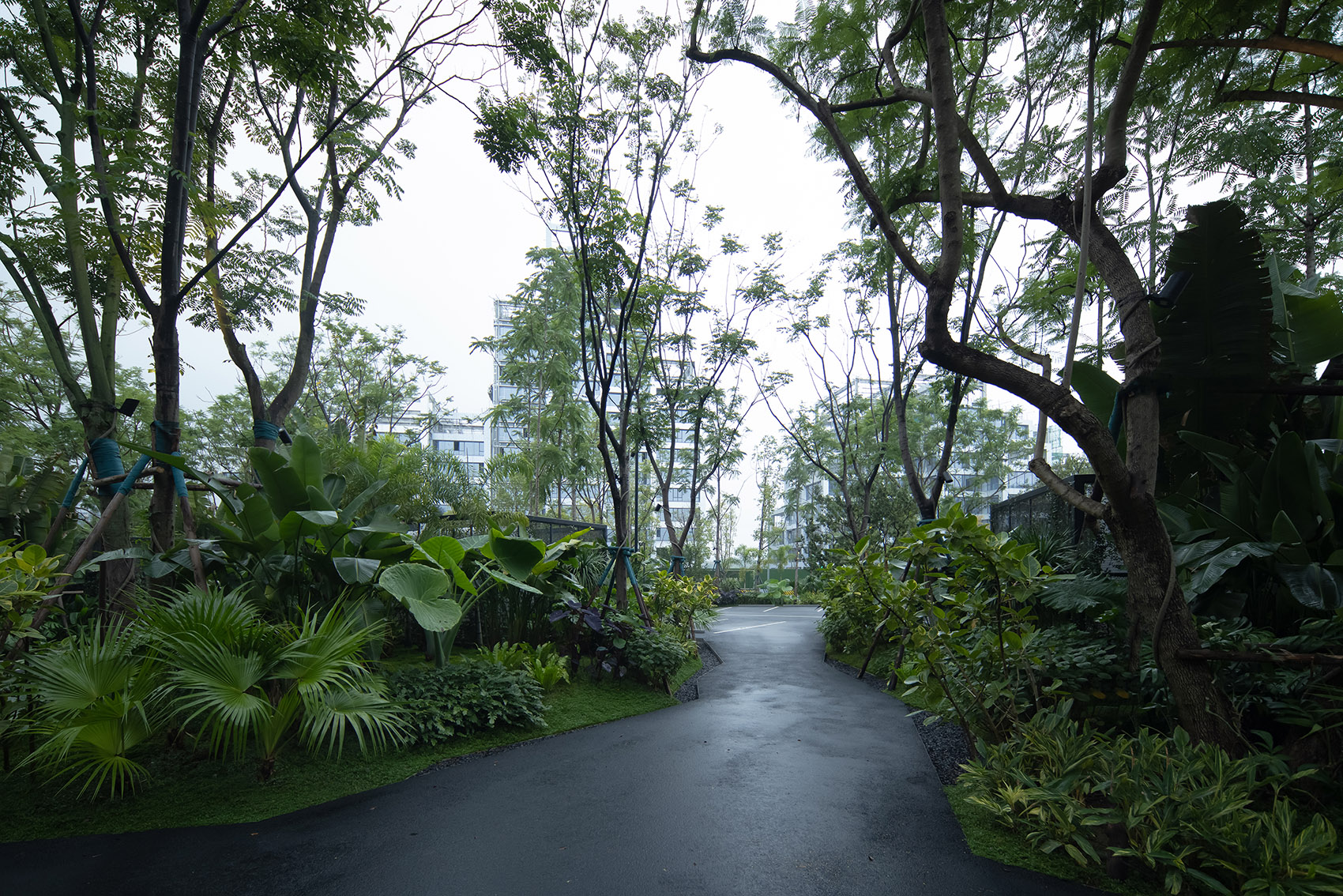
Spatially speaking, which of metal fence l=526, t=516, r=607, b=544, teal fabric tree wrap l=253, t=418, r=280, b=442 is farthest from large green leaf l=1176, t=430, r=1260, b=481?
teal fabric tree wrap l=253, t=418, r=280, b=442

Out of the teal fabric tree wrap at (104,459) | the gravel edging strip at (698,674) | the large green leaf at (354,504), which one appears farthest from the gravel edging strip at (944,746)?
the teal fabric tree wrap at (104,459)

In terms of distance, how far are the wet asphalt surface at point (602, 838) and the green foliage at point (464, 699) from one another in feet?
1.28

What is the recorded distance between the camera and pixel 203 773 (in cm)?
374

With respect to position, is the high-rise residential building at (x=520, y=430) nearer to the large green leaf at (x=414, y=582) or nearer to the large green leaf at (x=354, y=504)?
the large green leaf at (x=354, y=504)

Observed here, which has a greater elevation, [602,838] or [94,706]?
[94,706]

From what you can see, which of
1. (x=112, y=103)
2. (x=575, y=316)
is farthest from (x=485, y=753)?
(x=575, y=316)

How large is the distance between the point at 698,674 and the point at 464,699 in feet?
12.6

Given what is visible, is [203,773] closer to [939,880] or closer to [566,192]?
[939,880]

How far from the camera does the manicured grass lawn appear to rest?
3.23m

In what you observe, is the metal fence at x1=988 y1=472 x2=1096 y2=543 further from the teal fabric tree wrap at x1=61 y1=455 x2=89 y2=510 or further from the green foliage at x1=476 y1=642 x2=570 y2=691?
the teal fabric tree wrap at x1=61 y1=455 x2=89 y2=510

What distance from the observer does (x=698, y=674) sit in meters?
8.05

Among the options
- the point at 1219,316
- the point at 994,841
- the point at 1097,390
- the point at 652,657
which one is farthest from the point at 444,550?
the point at 1219,316

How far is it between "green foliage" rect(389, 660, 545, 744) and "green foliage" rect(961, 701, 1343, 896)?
11.3ft

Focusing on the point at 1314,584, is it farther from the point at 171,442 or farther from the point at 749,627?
the point at 749,627
